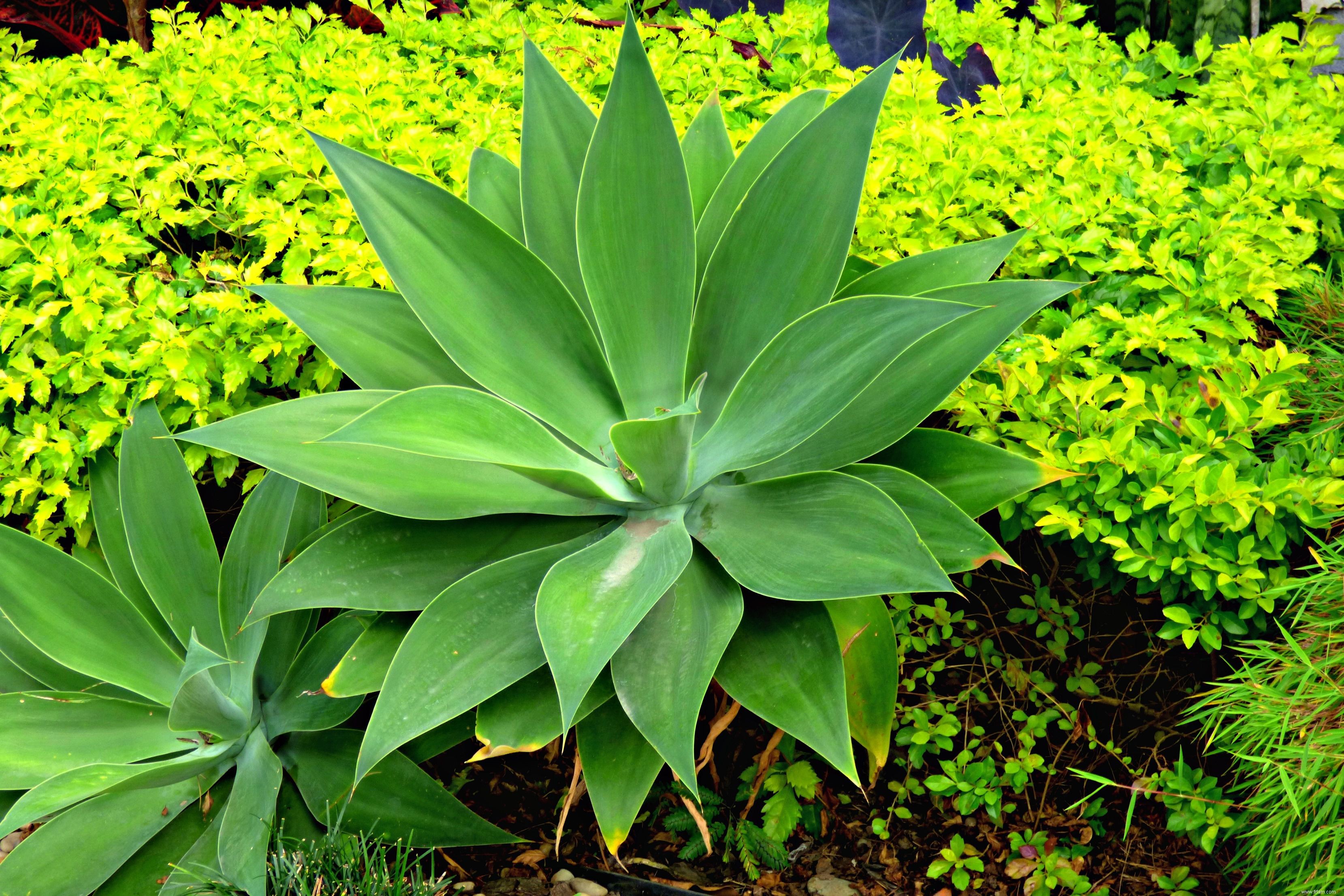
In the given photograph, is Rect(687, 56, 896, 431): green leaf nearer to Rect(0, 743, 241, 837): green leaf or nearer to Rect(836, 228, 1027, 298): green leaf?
Rect(836, 228, 1027, 298): green leaf

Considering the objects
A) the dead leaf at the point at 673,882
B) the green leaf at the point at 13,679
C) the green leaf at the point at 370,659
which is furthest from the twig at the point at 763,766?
the green leaf at the point at 13,679

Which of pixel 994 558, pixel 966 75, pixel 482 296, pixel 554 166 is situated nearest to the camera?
pixel 994 558

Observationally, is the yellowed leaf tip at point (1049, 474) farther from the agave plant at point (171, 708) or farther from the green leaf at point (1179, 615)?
the agave plant at point (171, 708)

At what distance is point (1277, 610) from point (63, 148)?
2.67 meters

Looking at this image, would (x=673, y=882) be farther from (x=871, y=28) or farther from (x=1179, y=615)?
(x=871, y=28)

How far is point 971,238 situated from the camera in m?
1.92

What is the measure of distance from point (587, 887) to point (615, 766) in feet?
1.69

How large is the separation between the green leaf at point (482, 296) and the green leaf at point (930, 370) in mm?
404

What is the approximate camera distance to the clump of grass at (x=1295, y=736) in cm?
136

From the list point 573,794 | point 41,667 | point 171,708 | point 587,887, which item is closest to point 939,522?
point 573,794

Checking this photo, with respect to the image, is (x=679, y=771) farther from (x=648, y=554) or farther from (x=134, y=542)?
(x=134, y=542)

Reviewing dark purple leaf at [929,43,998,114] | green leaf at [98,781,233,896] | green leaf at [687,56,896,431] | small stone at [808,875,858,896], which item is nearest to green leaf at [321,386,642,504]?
green leaf at [687,56,896,431]

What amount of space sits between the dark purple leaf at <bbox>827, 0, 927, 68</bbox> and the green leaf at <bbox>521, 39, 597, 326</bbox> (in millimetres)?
1380

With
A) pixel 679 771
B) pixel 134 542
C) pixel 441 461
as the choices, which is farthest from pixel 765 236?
pixel 134 542
